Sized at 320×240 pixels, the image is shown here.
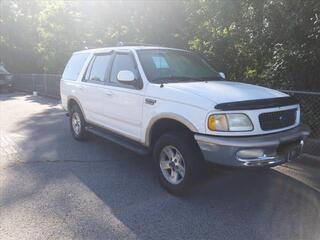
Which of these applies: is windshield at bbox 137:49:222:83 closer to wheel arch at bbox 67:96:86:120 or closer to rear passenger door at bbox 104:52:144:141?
rear passenger door at bbox 104:52:144:141

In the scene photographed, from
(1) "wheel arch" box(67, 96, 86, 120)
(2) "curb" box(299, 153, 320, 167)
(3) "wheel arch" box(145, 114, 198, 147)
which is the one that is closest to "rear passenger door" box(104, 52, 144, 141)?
(3) "wheel arch" box(145, 114, 198, 147)

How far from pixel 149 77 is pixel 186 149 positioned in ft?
4.26

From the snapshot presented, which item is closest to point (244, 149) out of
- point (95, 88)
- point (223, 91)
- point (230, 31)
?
point (223, 91)

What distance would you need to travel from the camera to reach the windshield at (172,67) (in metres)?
5.32

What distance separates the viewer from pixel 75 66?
7.62 metres

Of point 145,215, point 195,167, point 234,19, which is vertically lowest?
point 145,215

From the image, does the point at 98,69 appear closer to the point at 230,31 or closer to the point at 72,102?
the point at 72,102

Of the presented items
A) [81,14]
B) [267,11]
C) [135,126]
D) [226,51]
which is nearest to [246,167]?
[135,126]

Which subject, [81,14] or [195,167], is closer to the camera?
[195,167]

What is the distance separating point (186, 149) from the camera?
4434mm

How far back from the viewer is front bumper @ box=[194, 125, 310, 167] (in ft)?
13.3

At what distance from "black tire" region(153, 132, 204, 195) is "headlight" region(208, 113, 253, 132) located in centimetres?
42

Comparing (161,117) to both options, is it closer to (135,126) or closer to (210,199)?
(135,126)

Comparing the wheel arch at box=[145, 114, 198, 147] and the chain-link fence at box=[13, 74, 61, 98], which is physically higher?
the wheel arch at box=[145, 114, 198, 147]
